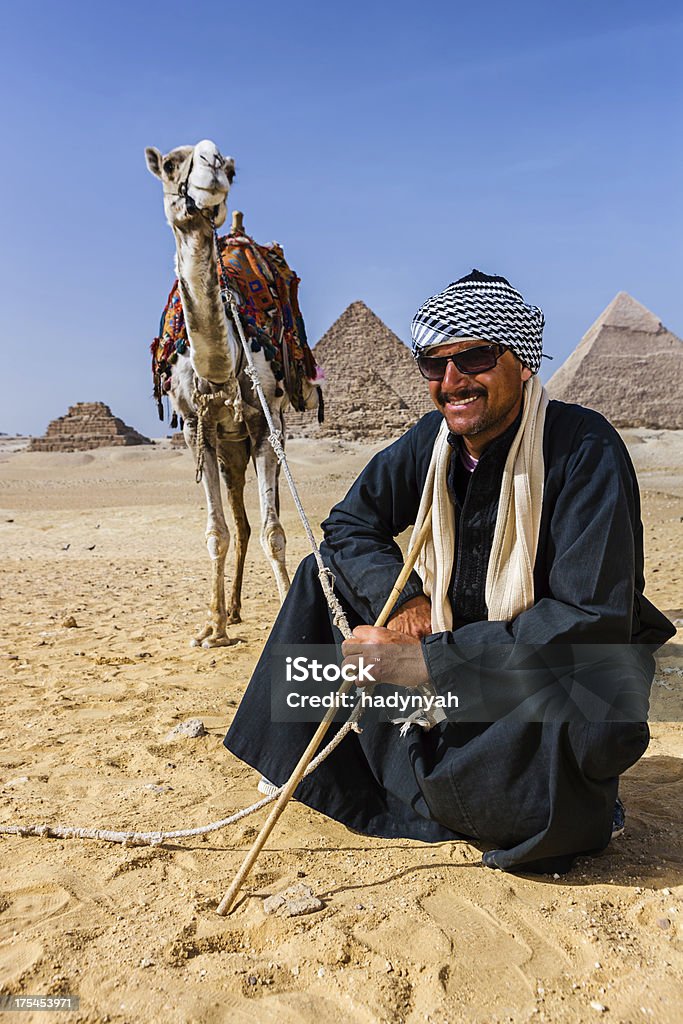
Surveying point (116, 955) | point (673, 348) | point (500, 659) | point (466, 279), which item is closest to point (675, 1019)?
point (500, 659)

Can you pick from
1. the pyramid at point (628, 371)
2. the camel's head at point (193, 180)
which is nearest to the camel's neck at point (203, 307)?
the camel's head at point (193, 180)

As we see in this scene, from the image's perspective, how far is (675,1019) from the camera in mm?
1599

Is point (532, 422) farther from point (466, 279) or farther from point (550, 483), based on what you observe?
point (466, 279)

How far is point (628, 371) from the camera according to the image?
96000 millimetres

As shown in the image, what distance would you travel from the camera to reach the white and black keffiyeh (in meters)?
2.36

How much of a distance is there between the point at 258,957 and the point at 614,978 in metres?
0.75

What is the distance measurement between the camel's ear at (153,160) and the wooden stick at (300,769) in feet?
9.20

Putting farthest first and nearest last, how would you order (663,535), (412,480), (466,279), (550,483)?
(663,535)
(412,480)
(466,279)
(550,483)

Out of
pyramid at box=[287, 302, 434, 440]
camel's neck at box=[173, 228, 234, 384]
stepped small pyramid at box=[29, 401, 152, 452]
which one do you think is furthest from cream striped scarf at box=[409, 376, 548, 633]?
pyramid at box=[287, 302, 434, 440]

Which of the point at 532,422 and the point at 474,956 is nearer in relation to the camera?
the point at 474,956

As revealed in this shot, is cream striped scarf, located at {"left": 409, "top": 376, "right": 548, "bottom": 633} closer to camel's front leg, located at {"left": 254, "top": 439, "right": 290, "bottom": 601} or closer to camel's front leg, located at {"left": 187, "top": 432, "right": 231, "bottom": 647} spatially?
camel's front leg, located at {"left": 187, "top": 432, "right": 231, "bottom": 647}

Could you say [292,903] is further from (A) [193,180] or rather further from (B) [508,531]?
(A) [193,180]

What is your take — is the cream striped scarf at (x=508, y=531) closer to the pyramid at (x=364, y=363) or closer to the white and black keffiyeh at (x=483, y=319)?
the white and black keffiyeh at (x=483, y=319)

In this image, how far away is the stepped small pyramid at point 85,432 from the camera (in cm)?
5847
